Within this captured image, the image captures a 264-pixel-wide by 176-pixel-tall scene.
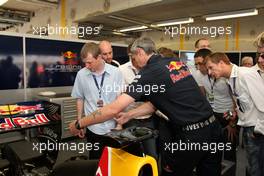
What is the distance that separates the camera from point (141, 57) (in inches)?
64.3

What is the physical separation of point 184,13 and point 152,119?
17.2 ft

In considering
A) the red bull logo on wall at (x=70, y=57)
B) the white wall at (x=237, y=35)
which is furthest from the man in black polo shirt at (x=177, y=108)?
the white wall at (x=237, y=35)

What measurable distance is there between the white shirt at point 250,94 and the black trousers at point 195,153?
39 cm

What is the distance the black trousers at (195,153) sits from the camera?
58.7 inches

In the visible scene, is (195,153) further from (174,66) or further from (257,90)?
(257,90)

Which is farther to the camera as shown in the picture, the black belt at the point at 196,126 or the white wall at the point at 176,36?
the white wall at the point at 176,36

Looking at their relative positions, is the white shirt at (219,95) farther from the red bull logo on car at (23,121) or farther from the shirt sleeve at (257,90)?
the red bull logo on car at (23,121)

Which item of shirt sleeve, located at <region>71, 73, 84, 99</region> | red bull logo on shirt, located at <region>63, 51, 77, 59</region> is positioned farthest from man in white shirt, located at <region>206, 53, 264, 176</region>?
red bull logo on shirt, located at <region>63, 51, 77, 59</region>

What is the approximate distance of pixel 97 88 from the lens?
192 cm

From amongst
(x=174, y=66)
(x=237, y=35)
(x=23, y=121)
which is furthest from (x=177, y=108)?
(x=237, y=35)

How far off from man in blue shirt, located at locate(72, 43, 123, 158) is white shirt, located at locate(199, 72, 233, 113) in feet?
3.58

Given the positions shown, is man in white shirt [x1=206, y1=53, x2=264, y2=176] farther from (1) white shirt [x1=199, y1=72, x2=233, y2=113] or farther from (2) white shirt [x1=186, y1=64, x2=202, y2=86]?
(2) white shirt [x1=186, y1=64, x2=202, y2=86]

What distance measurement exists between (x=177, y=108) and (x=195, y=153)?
11.4 inches

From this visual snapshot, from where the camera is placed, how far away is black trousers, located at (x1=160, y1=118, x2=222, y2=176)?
4.89 feet
